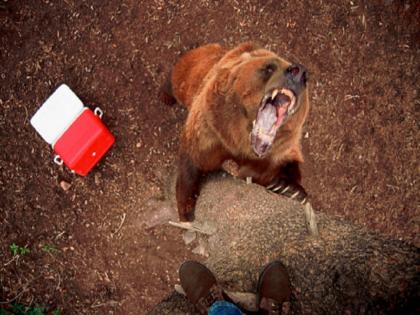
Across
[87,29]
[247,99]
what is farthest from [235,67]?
[87,29]

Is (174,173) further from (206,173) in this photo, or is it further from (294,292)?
(294,292)

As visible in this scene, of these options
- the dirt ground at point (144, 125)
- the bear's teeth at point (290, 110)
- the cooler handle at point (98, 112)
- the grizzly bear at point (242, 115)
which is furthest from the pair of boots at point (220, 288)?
the cooler handle at point (98, 112)

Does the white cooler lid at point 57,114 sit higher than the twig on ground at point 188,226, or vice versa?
the white cooler lid at point 57,114

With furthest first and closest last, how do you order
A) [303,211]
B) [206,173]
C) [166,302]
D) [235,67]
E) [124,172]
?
[124,172] < [166,302] < [206,173] < [303,211] < [235,67]

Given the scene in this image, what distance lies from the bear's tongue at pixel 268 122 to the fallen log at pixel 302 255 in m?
0.85

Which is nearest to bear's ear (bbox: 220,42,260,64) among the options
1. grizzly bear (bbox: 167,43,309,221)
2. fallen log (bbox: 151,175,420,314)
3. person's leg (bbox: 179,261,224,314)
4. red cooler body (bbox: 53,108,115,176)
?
grizzly bear (bbox: 167,43,309,221)

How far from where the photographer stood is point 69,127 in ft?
13.5

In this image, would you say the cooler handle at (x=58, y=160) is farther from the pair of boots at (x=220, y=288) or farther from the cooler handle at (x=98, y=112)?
the pair of boots at (x=220, y=288)

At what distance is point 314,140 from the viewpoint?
464 centimetres

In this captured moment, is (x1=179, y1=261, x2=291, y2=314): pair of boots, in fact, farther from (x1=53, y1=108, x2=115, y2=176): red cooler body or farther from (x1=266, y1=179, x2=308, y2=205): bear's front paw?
(x1=53, y1=108, x2=115, y2=176): red cooler body

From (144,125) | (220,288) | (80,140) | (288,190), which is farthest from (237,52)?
(220,288)

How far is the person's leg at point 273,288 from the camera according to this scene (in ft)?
10.8

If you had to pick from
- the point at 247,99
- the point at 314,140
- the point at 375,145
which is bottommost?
the point at 375,145

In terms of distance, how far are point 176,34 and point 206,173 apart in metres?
1.45
